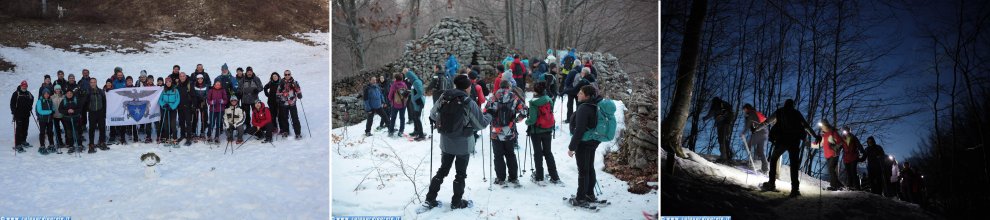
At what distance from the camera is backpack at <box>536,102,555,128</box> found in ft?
15.3

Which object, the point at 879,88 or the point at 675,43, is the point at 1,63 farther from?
the point at 879,88

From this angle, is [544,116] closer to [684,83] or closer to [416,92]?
[416,92]

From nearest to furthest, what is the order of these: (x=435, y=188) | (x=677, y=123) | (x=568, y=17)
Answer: (x=435, y=188) < (x=568, y=17) < (x=677, y=123)

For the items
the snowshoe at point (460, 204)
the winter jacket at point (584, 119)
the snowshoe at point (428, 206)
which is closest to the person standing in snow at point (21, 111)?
the snowshoe at point (428, 206)

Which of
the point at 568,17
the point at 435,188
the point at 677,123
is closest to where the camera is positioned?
the point at 435,188

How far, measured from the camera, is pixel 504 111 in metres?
4.68

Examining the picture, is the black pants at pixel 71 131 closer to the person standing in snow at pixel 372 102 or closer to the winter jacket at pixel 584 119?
the person standing in snow at pixel 372 102

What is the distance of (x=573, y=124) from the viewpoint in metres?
4.70

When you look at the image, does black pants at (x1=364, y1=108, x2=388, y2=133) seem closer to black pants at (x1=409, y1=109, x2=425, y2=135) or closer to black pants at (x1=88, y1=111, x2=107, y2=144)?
black pants at (x1=409, y1=109, x2=425, y2=135)

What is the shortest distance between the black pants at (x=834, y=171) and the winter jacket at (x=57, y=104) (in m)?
6.30

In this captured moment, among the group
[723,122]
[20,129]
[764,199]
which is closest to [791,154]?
[764,199]

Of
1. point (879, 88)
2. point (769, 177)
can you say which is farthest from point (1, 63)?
point (879, 88)

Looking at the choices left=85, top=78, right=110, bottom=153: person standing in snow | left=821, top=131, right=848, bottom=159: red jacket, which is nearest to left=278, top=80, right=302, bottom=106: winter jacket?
left=85, top=78, right=110, bottom=153: person standing in snow

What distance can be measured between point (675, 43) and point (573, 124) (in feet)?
4.66
